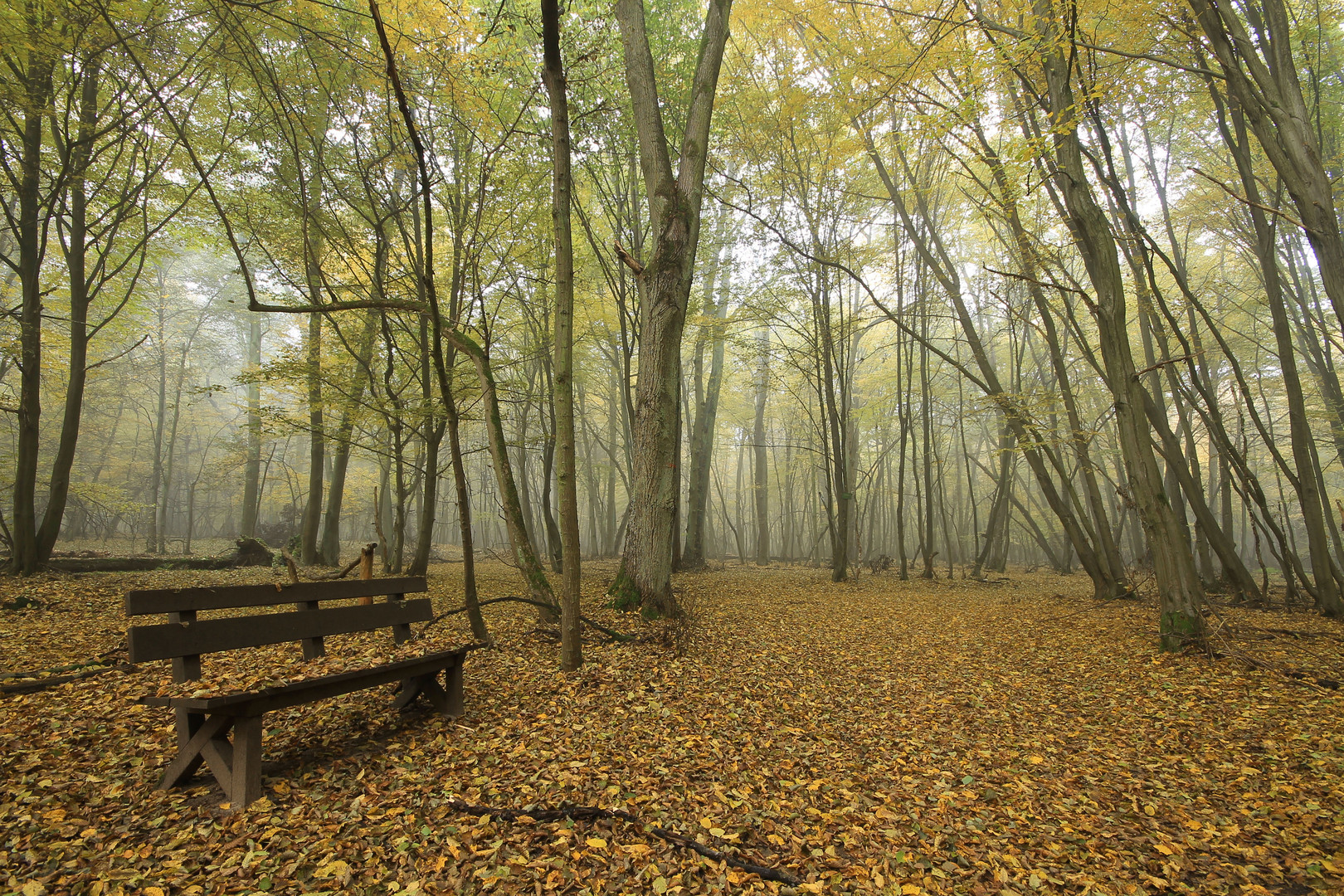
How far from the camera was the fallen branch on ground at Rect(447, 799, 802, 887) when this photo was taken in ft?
7.41

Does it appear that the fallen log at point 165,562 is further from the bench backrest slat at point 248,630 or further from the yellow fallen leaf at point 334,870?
the yellow fallen leaf at point 334,870

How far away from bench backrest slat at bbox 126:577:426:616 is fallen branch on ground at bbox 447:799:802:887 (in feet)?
5.82

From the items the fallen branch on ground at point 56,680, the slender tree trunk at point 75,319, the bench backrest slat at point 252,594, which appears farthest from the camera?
A: the slender tree trunk at point 75,319

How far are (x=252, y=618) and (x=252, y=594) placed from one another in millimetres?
633

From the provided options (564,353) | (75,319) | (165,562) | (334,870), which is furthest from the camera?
(165,562)

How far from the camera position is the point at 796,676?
473 cm

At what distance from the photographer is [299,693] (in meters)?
2.55

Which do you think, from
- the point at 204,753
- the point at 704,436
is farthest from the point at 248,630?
the point at 704,436

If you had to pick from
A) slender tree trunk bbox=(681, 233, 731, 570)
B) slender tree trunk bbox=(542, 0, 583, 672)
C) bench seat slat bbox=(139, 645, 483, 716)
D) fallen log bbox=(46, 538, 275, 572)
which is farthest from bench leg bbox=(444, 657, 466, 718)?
slender tree trunk bbox=(681, 233, 731, 570)

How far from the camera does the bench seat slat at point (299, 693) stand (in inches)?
90.6

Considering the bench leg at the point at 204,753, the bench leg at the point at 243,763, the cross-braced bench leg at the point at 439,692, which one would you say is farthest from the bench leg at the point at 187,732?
the cross-braced bench leg at the point at 439,692

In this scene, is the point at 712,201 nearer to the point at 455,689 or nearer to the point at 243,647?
the point at 455,689

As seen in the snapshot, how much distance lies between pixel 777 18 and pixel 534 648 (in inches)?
417

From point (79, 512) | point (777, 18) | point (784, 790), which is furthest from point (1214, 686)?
point (79, 512)
